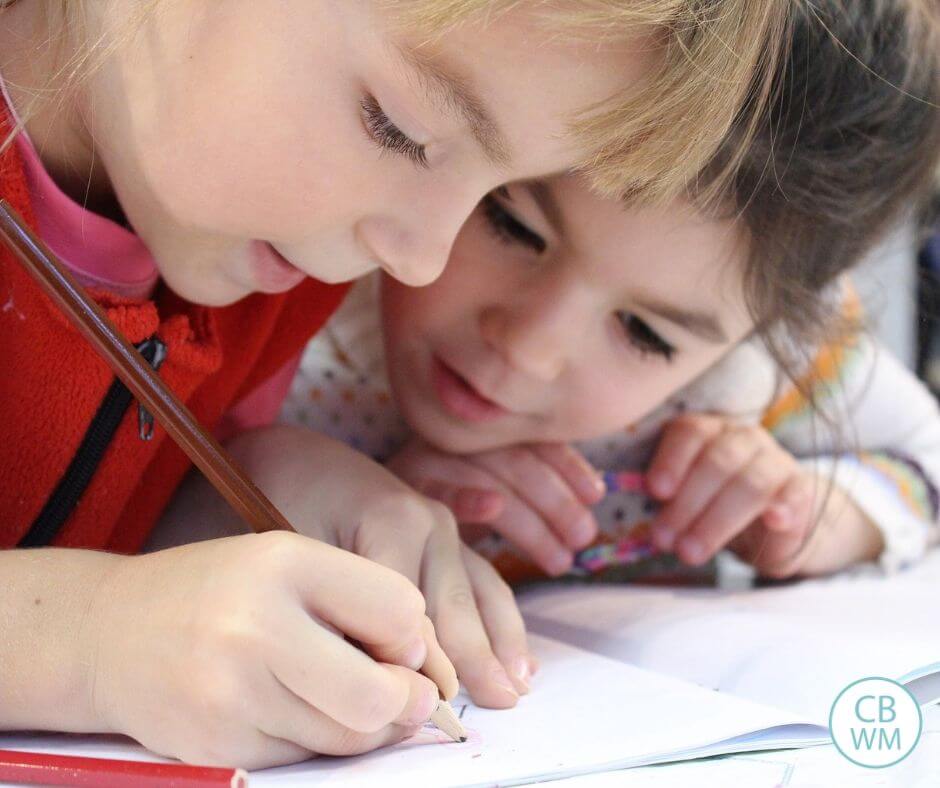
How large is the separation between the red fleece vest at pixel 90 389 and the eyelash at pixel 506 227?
0.43 feet

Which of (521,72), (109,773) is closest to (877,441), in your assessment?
(521,72)

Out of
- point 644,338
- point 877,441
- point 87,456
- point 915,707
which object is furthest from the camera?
point 877,441

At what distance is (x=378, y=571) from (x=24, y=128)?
0.86 ft

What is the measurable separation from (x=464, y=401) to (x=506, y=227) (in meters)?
0.11

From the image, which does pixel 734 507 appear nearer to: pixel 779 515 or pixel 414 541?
pixel 779 515

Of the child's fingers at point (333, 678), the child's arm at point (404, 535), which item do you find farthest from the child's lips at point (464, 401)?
the child's fingers at point (333, 678)

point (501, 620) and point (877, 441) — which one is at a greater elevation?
point (501, 620)

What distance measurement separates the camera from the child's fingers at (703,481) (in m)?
0.81

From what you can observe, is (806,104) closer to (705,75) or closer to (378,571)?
(705,75)

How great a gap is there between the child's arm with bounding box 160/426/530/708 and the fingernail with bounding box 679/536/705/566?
27 cm

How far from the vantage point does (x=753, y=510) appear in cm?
80

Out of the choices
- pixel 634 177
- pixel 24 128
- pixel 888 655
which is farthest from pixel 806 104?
pixel 24 128

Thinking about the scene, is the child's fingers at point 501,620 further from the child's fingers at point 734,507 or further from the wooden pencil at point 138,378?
the child's fingers at point 734,507

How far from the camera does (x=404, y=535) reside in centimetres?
55
